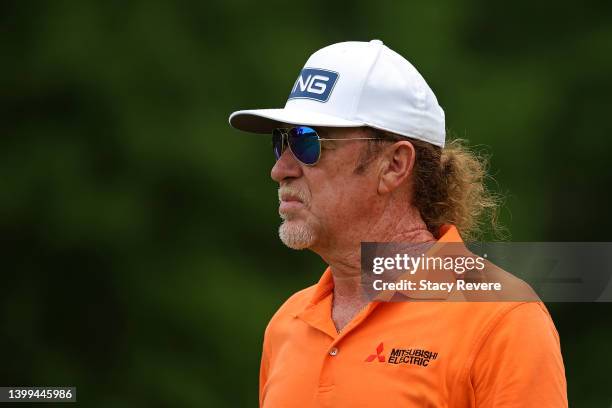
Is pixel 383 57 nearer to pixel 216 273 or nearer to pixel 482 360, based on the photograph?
pixel 482 360

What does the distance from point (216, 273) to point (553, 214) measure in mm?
1661

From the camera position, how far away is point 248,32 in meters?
5.81

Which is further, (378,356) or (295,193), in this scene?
(295,193)

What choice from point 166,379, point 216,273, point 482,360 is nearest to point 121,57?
point 216,273

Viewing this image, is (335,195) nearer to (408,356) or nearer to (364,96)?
(364,96)

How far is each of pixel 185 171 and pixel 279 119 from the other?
3015 mm

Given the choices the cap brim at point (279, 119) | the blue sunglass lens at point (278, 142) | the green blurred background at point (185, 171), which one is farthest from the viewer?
the green blurred background at point (185, 171)

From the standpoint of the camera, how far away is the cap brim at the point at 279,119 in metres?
2.76

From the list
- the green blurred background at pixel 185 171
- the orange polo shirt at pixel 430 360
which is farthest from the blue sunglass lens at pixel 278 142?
the green blurred background at pixel 185 171

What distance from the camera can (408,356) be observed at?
8.13 feet

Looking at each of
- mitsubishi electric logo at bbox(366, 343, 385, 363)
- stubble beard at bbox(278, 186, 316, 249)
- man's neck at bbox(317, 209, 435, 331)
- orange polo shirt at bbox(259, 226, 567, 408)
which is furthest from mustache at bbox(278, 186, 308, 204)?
mitsubishi electric logo at bbox(366, 343, 385, 363)

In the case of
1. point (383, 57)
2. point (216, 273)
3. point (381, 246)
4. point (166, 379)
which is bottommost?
point (166, 379)

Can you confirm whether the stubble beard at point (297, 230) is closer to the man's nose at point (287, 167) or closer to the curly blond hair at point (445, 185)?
the man's nose at point (287, 167)

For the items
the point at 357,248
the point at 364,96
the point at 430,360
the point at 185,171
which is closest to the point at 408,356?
the point at 430,360
